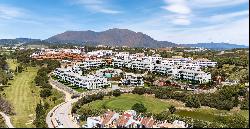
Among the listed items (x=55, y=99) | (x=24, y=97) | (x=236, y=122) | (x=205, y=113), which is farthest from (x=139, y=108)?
(x=24, y=97)

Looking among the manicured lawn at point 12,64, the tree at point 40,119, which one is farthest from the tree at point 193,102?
the manicured lawn at point 12,64

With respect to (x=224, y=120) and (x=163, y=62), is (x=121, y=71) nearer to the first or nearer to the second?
(x=163, y=62)

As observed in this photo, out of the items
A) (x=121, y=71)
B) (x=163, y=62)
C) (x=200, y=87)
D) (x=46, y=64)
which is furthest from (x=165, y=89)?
(x=46, y=64)

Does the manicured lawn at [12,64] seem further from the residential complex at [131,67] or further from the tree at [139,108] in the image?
the tree at [139,108]

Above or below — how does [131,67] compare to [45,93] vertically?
above

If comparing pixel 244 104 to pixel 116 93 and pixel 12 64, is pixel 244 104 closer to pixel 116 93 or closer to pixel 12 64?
pixel 116 93

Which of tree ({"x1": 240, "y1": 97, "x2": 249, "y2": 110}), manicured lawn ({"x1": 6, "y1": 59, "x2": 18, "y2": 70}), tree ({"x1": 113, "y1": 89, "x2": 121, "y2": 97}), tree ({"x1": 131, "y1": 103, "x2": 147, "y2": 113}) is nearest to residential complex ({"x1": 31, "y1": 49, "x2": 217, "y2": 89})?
tree ({"x1": 113, "y1": 89, "x2": 121, "y2": 97})

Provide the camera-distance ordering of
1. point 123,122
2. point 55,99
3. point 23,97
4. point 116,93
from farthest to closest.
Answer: point 23,97, point 116,93, point 55,99, point 123,122

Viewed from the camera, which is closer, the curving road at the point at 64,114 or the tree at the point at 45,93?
the curving road at the point at 64,114
